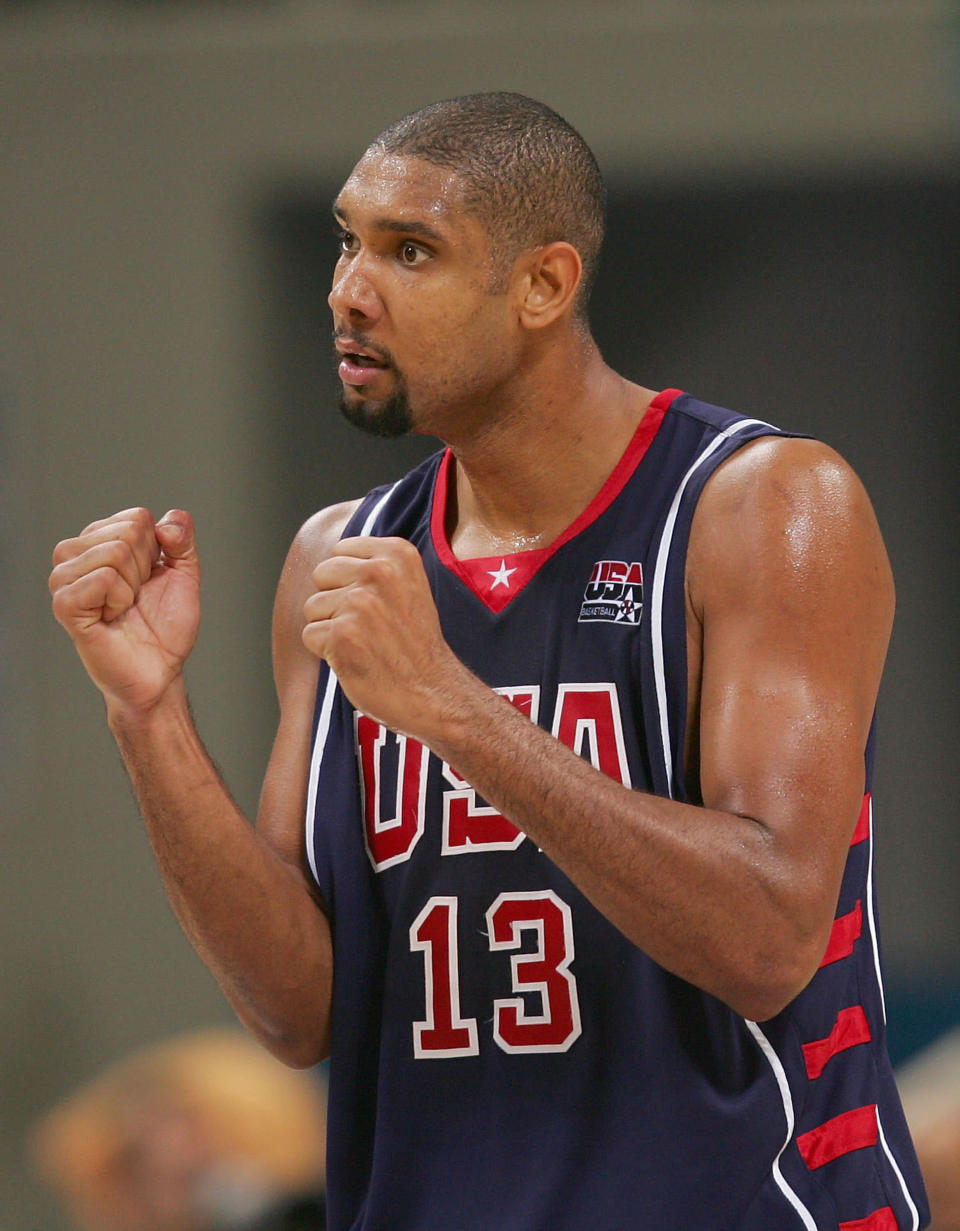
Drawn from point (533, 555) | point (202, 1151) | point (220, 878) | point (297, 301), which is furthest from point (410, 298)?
point (297, 301)

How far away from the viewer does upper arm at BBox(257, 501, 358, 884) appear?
2.30 metres

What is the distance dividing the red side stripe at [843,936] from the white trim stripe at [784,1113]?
4.6 inches

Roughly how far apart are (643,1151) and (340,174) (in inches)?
201

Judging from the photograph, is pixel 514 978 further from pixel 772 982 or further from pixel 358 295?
pixel 358 295

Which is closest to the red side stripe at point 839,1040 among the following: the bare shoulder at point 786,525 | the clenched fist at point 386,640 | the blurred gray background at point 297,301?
the bare shoulder at point 786,525

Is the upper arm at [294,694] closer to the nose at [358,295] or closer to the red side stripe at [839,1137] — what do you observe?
the nose at [358,295]

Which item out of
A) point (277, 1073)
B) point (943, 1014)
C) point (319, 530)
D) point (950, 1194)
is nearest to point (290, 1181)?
point (277, 1073)

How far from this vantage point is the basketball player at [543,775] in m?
1.83

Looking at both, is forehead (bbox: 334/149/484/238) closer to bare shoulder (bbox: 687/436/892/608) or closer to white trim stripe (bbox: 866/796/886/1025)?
bare shoulder (bbox: 687/436/892/608)

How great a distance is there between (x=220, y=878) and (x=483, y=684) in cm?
48

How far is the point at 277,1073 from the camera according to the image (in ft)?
16.0

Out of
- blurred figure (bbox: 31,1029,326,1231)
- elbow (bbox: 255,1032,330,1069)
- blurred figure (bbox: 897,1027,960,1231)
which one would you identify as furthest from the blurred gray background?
elbow (bbox: 255,1032,330,1069)

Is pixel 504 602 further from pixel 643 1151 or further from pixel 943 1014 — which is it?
pixel 943 1014

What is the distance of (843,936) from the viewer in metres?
2.06
